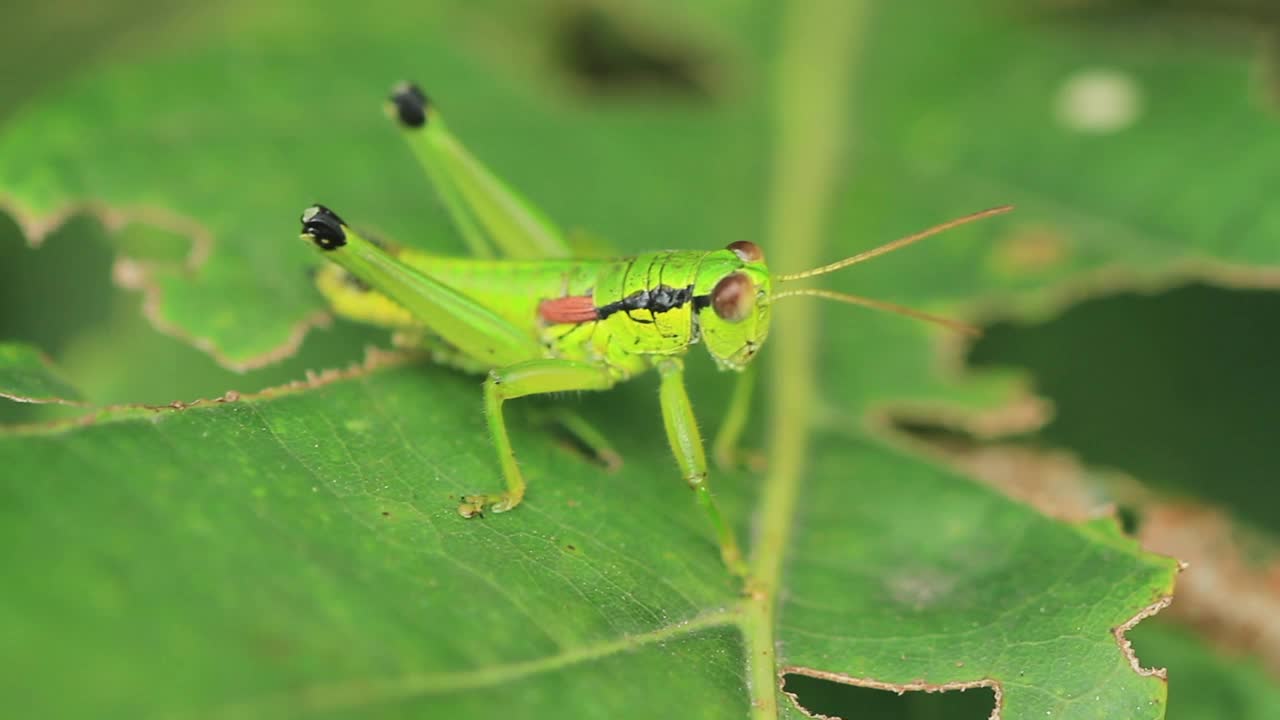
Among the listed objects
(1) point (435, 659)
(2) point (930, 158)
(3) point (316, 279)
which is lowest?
(1) point (435, 659)

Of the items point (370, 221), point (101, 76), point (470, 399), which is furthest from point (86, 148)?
point (470, 399)

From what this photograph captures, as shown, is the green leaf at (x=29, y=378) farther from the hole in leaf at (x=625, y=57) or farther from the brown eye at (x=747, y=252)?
the hole in leaf at (x=625, y=57)

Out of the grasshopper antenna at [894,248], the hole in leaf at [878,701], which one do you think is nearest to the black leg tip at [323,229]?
the grasshopper antenna at [894,248]

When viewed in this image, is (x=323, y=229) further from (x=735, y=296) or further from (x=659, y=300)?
(x=735, y=296)

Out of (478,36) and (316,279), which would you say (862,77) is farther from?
(316,279)

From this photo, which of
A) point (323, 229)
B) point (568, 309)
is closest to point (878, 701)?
point (568, 309)

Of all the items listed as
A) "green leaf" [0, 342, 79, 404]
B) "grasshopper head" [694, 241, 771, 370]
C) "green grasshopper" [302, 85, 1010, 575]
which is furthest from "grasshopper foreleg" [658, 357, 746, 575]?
"green leaf" [0, 342, 79, 404]
